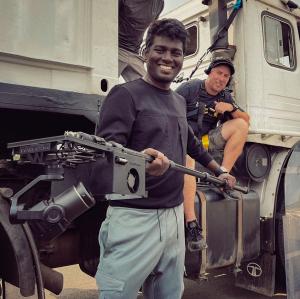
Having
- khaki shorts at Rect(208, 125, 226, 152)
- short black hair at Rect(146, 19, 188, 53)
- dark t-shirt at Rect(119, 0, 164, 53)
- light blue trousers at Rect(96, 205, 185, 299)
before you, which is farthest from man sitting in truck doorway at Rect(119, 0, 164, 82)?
light blue trousers at Rect(96, 205, 185, 299)

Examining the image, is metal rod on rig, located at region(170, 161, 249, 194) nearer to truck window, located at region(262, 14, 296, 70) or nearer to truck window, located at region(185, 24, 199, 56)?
truck window, located at region(262, 14, 296, 70)

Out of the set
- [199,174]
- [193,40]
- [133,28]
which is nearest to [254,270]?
[199,174]

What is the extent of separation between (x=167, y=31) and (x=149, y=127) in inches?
18.9

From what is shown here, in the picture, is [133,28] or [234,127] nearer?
[133,28]

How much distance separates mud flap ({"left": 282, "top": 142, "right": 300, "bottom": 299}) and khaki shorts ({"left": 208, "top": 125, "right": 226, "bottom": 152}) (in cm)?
69

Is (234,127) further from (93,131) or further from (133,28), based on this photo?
(93,131)

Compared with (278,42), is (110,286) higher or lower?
lower

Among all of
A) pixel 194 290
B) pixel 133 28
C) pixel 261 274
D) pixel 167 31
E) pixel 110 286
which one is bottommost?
pixel 194 290

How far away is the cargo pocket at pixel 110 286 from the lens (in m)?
1.57

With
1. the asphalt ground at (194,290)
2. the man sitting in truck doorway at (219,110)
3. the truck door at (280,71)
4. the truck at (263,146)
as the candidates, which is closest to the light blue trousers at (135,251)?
the truck at (263,146)

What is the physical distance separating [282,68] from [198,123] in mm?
1241

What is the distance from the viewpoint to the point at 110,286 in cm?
158

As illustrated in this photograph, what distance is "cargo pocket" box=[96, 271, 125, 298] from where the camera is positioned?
1.57 metres

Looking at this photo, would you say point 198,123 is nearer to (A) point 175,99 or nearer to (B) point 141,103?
(A) point 175,99
